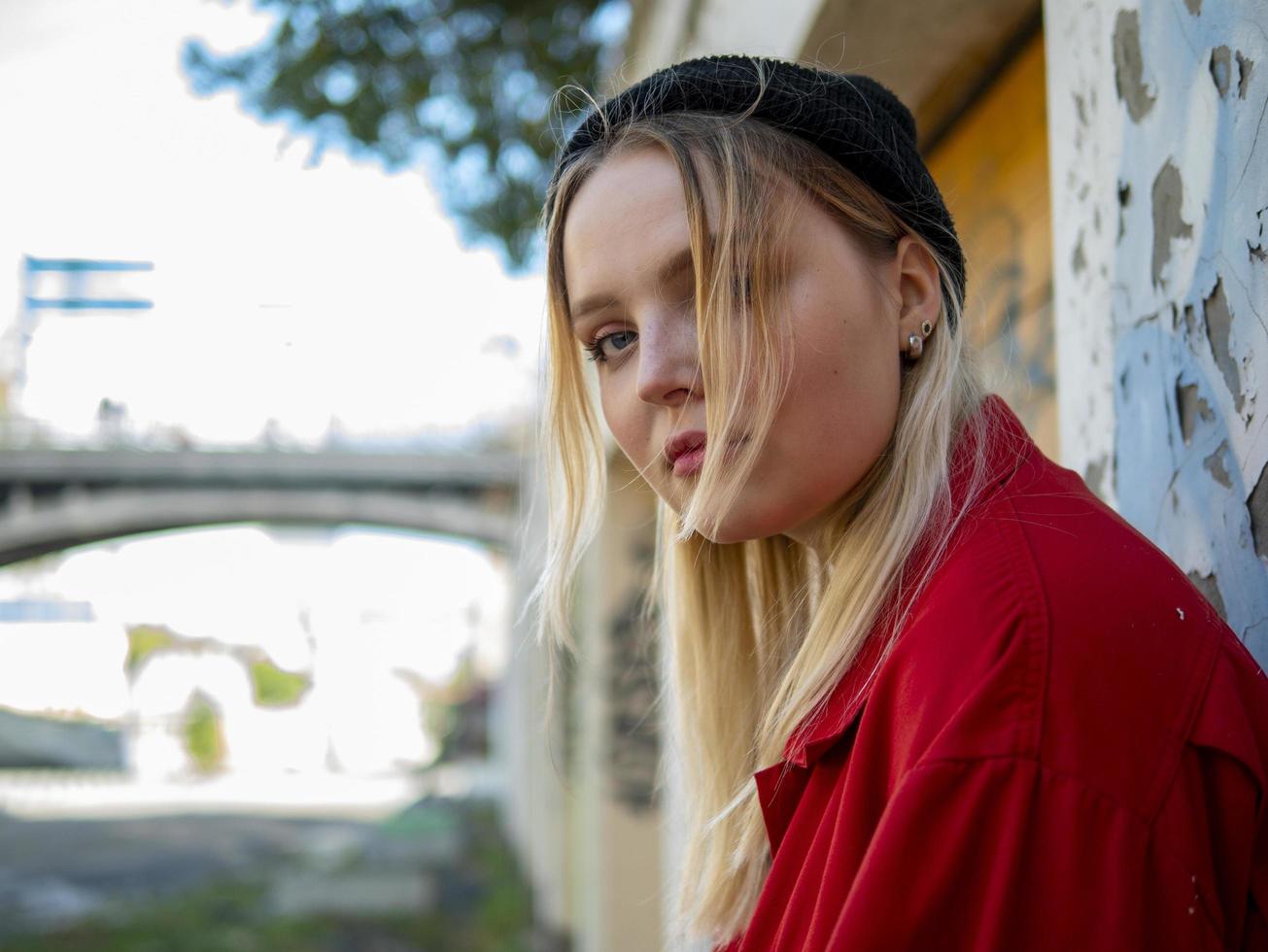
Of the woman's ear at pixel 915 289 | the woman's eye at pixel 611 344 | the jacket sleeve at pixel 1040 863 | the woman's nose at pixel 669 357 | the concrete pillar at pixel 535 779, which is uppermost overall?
the woman's ear at pixel 915 289

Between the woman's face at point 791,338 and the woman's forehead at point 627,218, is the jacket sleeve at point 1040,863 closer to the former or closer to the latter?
the woman's face at point 791,338

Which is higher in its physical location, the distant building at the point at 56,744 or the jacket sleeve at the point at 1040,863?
the jacket sleeve at the point at 1040,863

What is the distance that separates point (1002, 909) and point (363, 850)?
70.2 ft

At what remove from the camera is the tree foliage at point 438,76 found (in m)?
6.40

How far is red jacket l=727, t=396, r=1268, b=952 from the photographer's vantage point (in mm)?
755

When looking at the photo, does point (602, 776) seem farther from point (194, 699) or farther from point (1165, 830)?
point (194, 699)

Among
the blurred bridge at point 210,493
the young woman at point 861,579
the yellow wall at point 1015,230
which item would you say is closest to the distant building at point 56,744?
the blurred bridge at point 210,493

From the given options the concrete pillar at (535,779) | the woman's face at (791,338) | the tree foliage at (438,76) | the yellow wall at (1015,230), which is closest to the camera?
the woman's face at (791,338)

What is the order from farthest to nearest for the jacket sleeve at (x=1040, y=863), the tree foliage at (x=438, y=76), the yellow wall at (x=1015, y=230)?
the tree foliage at (x=438, y=76), the yellow wall at (x=1015, y=230), the jacket sleeve at (x=1040, y=863)

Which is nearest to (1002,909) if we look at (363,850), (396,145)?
(396,145)

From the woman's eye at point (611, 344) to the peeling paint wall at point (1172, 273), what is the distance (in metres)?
0.63

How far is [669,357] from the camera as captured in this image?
1175mm

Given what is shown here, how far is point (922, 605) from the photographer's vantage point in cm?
94

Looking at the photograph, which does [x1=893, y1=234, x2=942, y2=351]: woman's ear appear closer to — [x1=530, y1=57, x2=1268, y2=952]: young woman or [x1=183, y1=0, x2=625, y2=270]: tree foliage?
[x1=530, y1=57, x2=1268, y2=952]: young woman
